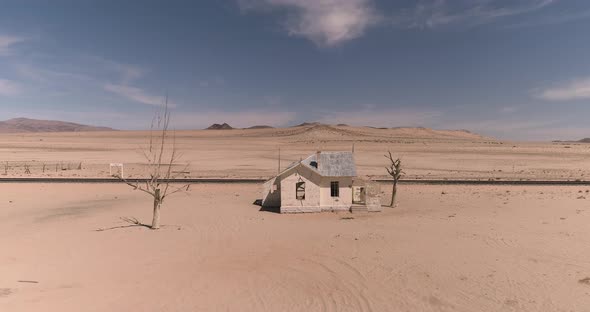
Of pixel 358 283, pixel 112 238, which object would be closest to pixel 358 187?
pixel 358 283

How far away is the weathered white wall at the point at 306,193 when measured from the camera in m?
23.0

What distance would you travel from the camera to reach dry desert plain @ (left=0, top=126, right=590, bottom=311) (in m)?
10.9

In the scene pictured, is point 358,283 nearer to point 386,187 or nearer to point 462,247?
point 462,247

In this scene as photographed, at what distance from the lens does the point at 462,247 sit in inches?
618

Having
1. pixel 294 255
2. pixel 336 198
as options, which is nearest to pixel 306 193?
pixel 336 198

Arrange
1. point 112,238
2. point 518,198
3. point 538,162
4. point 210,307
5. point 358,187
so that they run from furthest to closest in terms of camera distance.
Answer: point 538,162, point 518,198, point 358,187, point 112,238, point 210,307

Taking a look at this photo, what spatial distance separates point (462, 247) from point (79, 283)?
15339 millimetres

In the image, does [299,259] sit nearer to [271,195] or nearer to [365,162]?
[271,195]

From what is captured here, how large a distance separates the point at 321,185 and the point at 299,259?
937cm

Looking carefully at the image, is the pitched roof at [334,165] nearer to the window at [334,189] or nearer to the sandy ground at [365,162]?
the window at [334,189]

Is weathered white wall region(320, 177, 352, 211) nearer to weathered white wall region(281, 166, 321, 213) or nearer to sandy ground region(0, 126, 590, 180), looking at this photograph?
weathered white wall region(281, 166, 321, 213)

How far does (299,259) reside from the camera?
14.5 m

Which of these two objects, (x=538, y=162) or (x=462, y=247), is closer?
(x=462, y=247)

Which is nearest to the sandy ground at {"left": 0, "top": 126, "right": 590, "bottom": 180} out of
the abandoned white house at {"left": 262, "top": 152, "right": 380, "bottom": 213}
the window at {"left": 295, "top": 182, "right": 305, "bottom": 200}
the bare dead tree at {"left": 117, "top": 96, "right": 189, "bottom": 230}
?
the bare dead tree at {"left": 117, "top": 96, "right": 189, "bottom": 230}
